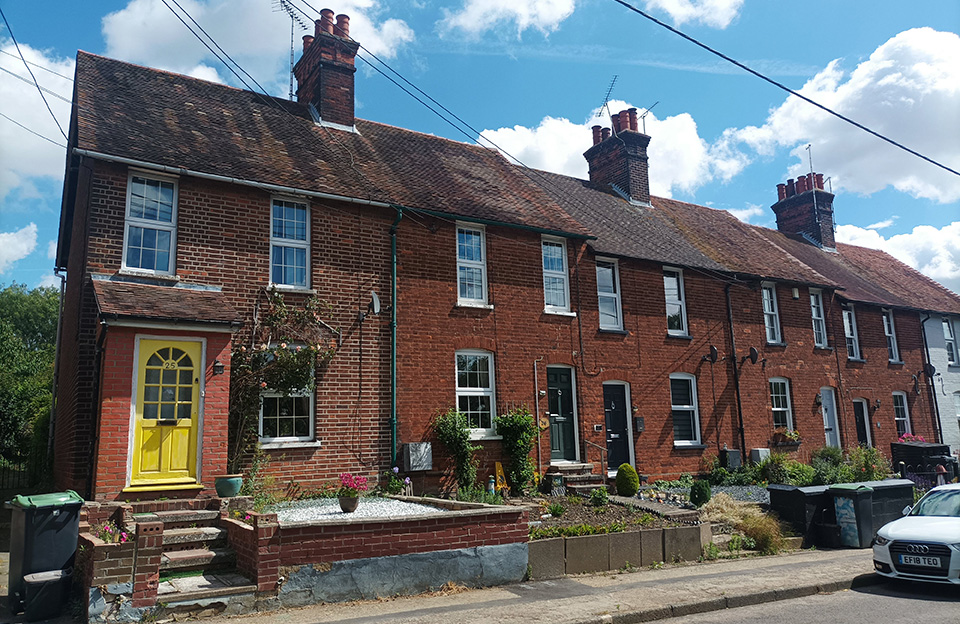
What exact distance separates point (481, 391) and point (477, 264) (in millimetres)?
2871

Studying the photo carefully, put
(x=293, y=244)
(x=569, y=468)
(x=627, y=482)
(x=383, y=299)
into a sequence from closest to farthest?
(x=293, y=244)
(x=383, y=299)
(x=627, y=482)
(x=569, y=468)

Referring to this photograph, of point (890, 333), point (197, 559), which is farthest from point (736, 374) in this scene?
point (197, 559)

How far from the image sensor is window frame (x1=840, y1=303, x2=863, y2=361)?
23.6m

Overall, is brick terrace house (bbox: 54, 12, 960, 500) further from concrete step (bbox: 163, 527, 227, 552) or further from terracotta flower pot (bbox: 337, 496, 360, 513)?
terracotta flower pot (bbox: 337, 496, 360, 513)

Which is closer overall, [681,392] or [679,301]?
[681,392]

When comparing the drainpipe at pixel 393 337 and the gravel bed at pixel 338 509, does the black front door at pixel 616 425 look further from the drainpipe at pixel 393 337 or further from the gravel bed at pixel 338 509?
the gravel bed at pixel 338 509

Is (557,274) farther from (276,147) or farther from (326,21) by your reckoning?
(326,21)

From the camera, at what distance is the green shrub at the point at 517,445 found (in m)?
14.4

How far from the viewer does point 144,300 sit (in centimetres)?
1073

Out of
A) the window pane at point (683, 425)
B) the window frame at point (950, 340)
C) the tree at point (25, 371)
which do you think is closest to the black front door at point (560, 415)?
the window pane at point (683, 425)

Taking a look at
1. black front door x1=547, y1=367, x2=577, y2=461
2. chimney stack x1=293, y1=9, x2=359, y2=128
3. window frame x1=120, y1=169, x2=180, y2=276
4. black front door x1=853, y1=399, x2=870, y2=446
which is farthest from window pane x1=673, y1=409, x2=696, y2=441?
window frame x1=120, y1=169, x2=180, y2=276

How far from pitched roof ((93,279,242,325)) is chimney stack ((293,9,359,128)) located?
22.8ft

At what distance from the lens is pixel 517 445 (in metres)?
14.5

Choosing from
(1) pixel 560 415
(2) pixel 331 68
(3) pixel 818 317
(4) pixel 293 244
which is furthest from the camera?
(3) pixel 818 317
